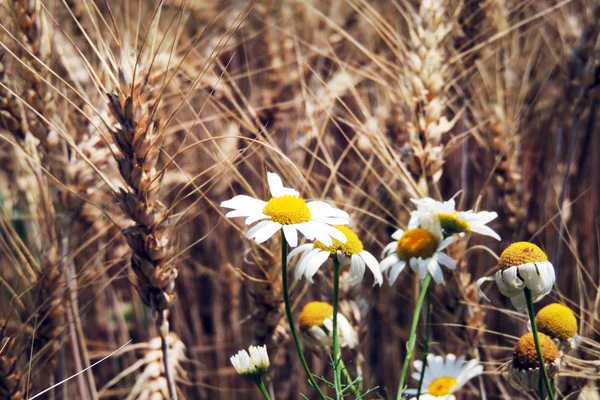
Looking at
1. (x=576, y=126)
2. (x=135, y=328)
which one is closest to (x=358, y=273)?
(x=576, y=126)

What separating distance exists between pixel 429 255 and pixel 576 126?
32.3 inches

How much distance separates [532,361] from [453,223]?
7.9 inches

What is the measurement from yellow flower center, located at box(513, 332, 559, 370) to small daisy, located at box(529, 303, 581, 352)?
0.03 m

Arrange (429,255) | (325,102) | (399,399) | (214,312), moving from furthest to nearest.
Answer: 1. (214,312)
2. (325,102)
3. (429,255)
4. (399,399)

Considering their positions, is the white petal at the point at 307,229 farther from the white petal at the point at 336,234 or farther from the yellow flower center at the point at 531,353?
the yellow flower center at the point at 531,353

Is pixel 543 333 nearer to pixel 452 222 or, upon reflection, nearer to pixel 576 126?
pixel 452 222

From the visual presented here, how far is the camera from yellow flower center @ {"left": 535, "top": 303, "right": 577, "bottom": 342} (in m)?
0.91

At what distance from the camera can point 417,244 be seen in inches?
36.3

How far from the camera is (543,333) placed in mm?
929

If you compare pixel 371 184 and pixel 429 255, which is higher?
pixel 371 184

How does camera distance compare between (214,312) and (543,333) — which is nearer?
(543,333)

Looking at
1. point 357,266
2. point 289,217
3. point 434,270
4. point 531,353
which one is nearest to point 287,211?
point 289,217

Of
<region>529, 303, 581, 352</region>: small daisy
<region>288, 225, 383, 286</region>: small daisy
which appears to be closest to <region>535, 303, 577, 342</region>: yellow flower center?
<region>529, 303, 581, 352</region>: small daisy

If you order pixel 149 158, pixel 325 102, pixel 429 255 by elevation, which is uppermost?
pixel 325 102
